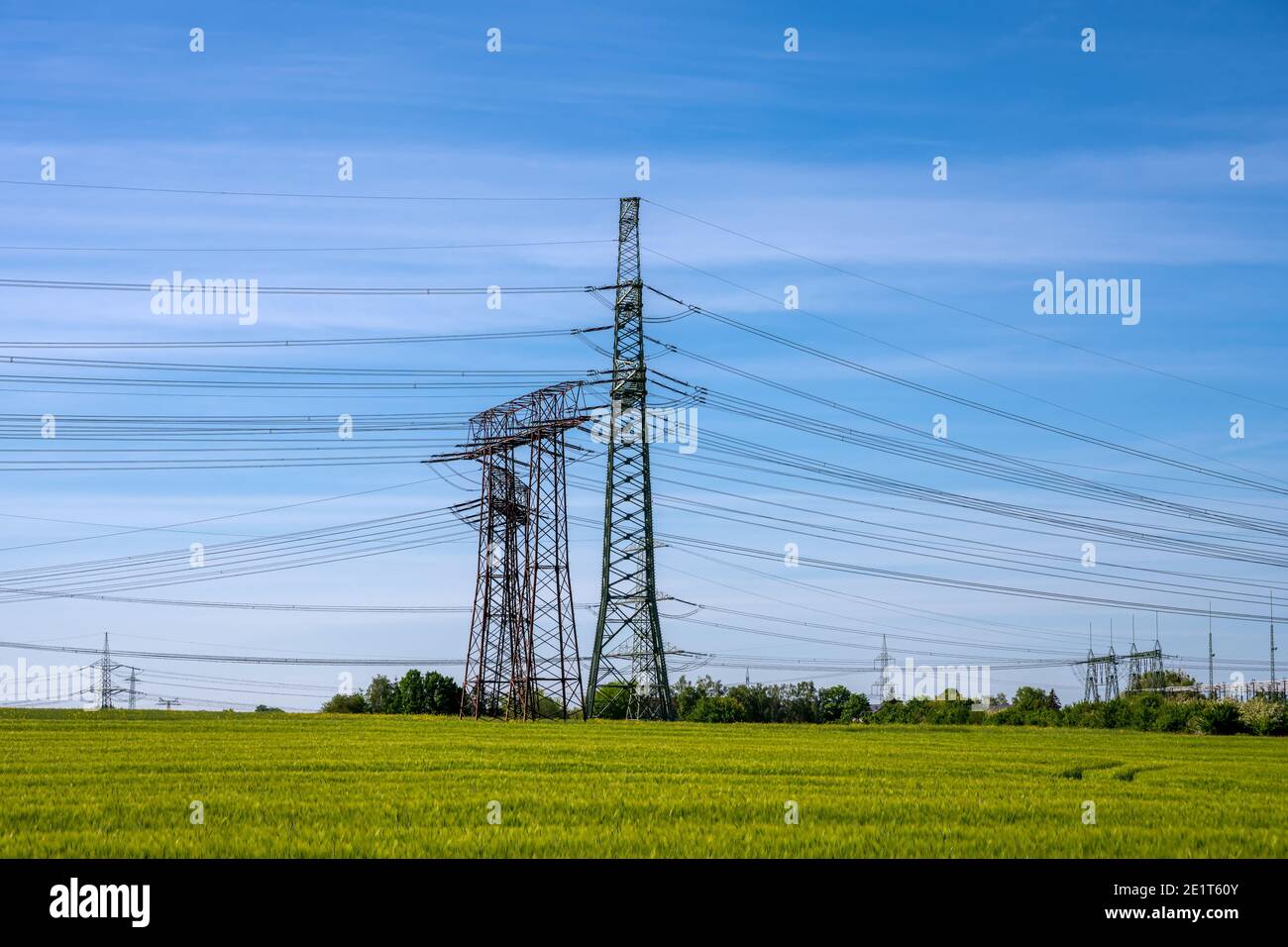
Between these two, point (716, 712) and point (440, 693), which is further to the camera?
point (440, 693)

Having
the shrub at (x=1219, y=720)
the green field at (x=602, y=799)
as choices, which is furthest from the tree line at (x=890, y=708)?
the green field at (x=602, y=799)

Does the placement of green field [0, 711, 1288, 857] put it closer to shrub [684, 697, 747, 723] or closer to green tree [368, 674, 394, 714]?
shrub [684, 697, 747, 723]

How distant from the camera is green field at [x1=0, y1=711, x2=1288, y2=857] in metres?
16.5

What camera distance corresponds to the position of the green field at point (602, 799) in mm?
16531

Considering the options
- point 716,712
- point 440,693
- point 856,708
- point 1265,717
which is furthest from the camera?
point 856,708

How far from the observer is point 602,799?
21797mm

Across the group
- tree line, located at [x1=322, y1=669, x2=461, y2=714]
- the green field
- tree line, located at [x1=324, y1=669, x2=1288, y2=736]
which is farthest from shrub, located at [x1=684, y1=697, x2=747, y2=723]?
the green field

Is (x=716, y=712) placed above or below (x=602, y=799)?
below

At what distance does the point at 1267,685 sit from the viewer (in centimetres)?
14638

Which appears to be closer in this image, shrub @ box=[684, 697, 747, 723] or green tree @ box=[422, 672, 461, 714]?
shrub @ box=[684, 697, 747, 723]

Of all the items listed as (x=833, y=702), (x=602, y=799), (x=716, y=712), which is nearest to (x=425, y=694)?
(x=716, y=712)

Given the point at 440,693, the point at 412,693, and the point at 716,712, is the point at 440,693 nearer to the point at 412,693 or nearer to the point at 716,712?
the point at 412,693
